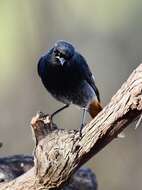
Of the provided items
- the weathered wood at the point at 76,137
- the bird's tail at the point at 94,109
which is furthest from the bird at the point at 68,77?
the weathered wood at the point at 76,137

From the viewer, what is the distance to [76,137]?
17.6 ft

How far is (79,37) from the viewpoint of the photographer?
623 inches

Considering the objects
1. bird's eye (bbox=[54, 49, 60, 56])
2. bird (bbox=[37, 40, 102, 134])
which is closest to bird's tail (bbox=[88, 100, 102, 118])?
bird (bbox=[37, 40, 102, 134])

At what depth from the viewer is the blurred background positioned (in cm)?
1438

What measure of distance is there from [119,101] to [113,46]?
1074cm

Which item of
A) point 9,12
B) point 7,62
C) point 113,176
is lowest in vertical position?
point 113,176

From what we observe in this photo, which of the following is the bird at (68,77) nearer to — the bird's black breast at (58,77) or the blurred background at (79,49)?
the bird's black breast at (58,77)

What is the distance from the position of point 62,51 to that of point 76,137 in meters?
1.41

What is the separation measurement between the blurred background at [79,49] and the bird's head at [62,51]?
7.13 meters

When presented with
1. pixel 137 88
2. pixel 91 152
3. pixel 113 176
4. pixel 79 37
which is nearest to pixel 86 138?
pixel 91 152

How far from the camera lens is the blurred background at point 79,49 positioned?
47.2 feet

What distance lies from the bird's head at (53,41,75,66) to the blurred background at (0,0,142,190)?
7132 mm

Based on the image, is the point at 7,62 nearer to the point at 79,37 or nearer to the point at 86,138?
the point at 79,37

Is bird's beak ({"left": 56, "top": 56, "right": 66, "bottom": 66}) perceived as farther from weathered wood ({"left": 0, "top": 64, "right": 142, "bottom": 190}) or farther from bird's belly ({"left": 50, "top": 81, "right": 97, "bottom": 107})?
weathered wood ({"left": 0, "top": 64, "right": 142, "bottom": 190})
